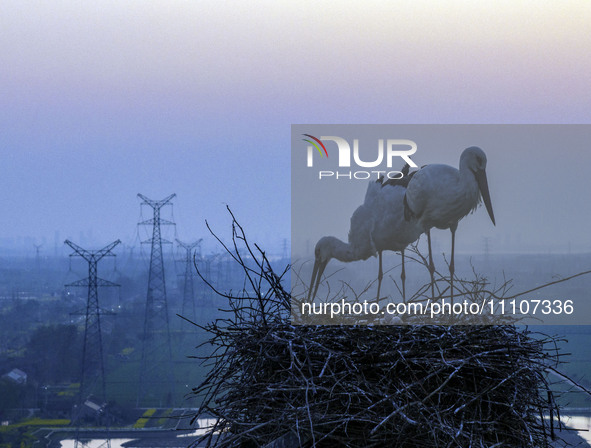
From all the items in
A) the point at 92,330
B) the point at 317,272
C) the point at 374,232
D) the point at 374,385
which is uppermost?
the point at 374,232

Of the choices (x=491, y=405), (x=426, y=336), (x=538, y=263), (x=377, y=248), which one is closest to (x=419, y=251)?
(x=377, y=248)

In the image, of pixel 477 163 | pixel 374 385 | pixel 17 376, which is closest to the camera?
pixel 374 385

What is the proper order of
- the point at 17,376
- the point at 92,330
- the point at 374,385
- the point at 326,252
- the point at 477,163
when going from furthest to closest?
the point at 92,330, the point at 17,376, the point at 326,252, the point at 477,163, the point at 374,385

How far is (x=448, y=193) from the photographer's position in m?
1.79

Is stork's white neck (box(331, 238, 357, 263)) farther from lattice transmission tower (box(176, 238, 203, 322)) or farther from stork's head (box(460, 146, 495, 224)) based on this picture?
lattice transmission tower (box(176, 238, 203, 322))

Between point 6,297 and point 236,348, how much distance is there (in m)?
3.05

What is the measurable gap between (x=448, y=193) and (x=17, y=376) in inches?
126

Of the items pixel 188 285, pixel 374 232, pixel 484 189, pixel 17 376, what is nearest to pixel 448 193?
pixel 484 189

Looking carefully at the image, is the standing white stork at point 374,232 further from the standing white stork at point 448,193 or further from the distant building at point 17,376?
the distant building at point 17,376

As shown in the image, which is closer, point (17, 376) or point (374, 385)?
point (374, 385)

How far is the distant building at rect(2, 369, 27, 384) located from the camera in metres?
3.93

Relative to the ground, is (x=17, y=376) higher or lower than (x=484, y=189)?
lower

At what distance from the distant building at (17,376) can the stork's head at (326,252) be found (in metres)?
2.80

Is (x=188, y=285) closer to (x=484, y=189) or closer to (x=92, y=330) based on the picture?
(x=92, y=330)
